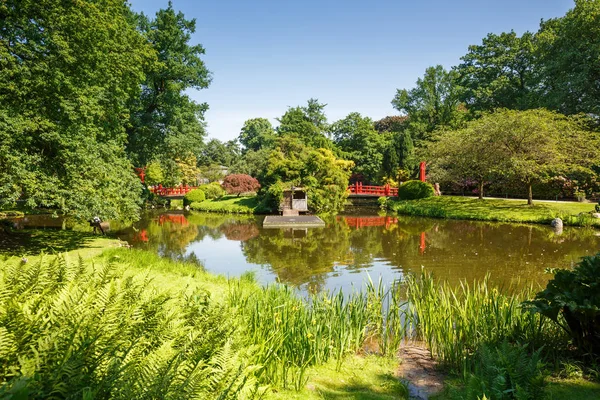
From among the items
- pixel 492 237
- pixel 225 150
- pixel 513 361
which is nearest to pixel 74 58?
pixel 513 361

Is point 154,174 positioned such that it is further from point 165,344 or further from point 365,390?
point 165,344

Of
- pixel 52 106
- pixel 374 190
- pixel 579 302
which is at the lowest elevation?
pixel 579 302

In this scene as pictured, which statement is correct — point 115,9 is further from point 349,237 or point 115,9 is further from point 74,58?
point 349,237

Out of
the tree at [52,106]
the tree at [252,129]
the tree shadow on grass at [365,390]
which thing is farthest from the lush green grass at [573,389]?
the tree at [252,129]

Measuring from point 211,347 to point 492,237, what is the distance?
15.0 meters

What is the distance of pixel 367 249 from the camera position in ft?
43.2

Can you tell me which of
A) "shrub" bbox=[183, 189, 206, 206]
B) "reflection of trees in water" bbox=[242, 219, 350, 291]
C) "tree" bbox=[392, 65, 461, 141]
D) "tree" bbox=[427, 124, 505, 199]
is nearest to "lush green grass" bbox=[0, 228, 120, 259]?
"reflection of trees in water" bbox=[242, 219, 350, 291]

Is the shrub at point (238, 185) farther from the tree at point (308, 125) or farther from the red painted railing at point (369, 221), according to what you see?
the red painted railing at point (369, 221)

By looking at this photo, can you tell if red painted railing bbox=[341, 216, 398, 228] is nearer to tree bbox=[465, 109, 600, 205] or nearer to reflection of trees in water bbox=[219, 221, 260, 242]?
reflection of trees in water bbox=[219, 221, 260, 242]

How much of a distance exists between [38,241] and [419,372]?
35.2ft

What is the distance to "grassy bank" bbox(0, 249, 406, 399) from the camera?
6.51 ft

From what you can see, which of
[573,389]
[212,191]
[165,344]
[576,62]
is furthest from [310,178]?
[165,344]

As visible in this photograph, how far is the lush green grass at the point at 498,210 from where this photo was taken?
17.9 meters

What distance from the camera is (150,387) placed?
1976 millimetres
